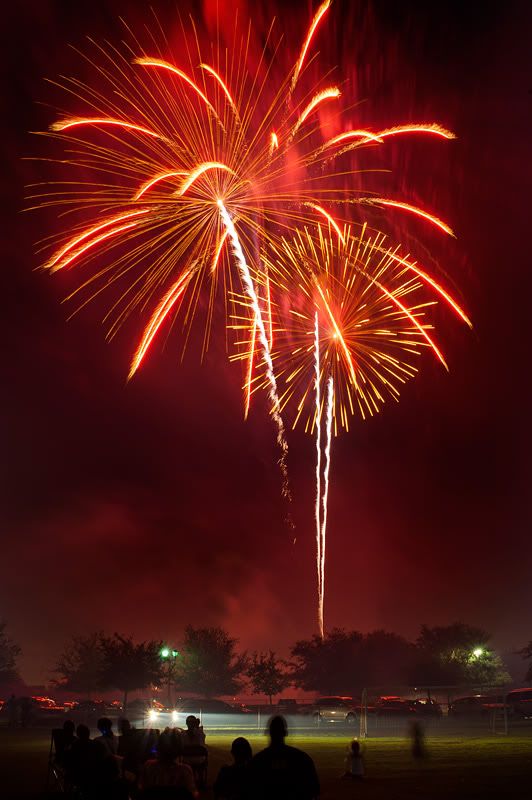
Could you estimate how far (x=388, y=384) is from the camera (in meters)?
26.3

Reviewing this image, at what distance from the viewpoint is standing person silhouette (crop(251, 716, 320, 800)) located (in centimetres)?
643

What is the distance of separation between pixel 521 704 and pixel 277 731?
43.6 m

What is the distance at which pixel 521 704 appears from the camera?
4572 centimetres

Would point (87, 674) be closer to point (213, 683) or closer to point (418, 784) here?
point (213, 683)

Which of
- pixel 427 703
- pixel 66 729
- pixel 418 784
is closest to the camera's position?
pixel 66 729

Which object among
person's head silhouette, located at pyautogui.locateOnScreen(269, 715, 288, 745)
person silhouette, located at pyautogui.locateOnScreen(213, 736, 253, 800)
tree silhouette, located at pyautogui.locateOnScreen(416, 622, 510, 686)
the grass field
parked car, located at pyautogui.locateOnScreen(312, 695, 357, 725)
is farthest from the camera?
tree silhouette, located at pyautogui.locateOnScreen(416, 622, 510, 686)

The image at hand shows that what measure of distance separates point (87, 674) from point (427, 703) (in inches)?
2450

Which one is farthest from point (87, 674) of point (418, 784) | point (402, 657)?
point (418, 784)

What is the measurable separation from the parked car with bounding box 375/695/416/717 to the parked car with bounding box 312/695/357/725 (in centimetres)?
170

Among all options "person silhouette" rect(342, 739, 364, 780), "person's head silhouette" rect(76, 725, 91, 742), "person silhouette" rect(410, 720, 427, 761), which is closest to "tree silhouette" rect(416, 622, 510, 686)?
"person silhouette" rect(410, 720, 427, 761)

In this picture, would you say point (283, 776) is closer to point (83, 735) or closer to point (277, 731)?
point (277, 731)

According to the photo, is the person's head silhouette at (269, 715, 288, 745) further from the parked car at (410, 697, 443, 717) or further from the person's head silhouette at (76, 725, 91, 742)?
the parked car at (410, 697, 443, 717)

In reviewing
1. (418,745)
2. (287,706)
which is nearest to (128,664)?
(287,706)

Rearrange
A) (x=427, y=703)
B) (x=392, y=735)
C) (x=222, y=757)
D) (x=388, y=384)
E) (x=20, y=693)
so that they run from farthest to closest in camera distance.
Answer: (x=20, y=693), (x=427, y=703), (x=392, y=735), (x=388, y=384), (x=222, y=757)
